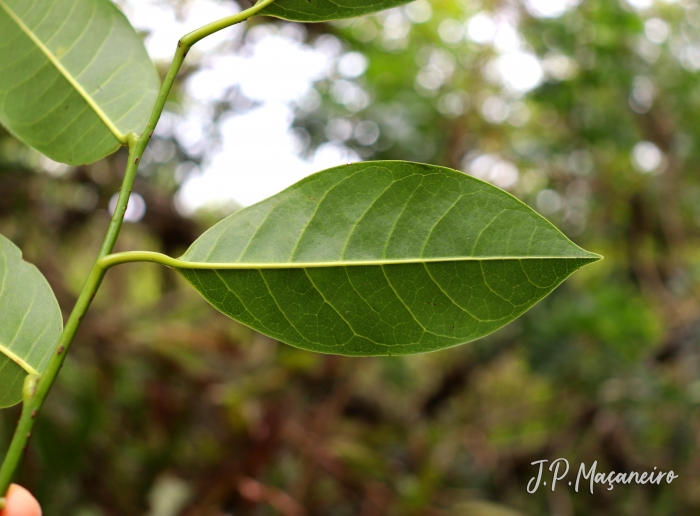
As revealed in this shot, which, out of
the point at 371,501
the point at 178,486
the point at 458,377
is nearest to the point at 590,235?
the point at 458,377

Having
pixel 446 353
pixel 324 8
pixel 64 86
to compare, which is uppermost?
pixel 324 8

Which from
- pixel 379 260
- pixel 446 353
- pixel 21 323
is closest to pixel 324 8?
pixel 379 260

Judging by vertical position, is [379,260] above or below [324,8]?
below

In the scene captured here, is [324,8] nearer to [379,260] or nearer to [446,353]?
[379,260]

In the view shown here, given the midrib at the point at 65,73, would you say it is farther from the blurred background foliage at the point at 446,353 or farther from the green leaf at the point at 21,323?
the blurred background foliage at the point at 446,353

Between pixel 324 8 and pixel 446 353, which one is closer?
pixel 324 8

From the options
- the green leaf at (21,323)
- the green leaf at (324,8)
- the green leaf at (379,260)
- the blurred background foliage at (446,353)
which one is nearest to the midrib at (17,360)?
the green leaf at (21,323)

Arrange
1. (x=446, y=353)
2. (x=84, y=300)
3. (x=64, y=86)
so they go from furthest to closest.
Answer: (x=446, y=353) < (x=64, y=86) < (x=84, y=300)
